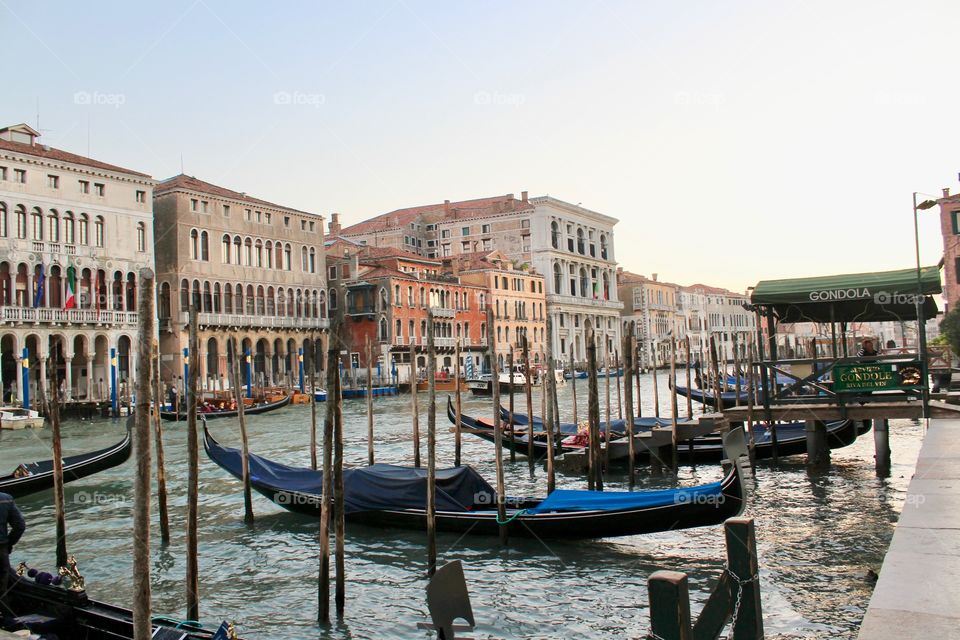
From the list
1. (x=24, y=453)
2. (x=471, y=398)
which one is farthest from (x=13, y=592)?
(x=471, y=398)

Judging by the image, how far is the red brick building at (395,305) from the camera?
3269 cm

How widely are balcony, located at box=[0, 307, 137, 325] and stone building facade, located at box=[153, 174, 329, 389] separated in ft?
4.35

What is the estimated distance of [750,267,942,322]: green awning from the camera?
314 inches

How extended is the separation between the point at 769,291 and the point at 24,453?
1286cm

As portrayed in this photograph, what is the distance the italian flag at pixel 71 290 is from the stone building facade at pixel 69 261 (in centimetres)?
3

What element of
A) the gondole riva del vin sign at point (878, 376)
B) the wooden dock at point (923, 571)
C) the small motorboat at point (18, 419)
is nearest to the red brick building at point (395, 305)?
the small motorboat at point (18, 419)

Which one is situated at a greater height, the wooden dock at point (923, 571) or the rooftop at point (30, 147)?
the rooftop at point (30, 147)

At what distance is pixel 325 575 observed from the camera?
16.5 ft

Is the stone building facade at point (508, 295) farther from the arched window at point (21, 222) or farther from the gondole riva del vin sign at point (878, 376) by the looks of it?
the gondole riva del vin sign at point (878, 376)

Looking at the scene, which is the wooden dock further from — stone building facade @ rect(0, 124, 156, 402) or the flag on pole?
the flag on pole

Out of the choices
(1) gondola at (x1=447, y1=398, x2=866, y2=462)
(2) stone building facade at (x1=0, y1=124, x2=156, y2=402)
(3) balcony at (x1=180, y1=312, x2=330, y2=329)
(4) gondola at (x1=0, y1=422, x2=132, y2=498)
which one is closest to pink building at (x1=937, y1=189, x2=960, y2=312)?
(1) gondola at (x1=447, y1=398, x2=866, y2=462)

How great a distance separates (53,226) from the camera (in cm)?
2323

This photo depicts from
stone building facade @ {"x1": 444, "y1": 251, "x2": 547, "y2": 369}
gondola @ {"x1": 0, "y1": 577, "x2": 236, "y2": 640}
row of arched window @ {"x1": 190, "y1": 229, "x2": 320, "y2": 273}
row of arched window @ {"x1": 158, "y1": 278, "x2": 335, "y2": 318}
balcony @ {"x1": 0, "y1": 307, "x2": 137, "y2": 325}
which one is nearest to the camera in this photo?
gondola @ {"x1": 0, "y1": 577, "x2": 236, "y2": 640}

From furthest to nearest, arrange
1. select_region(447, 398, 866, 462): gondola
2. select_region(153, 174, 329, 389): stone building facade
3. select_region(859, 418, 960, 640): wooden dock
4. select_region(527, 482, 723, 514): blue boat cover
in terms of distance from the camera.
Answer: select_region(153, 174, 329, 389): stone building facade
select_region(447, 398, 866, 462): gondola
select_region(527, 482, 723, 514): blue boat cover
select_region(859, 418, 960, 640): wooden dock
